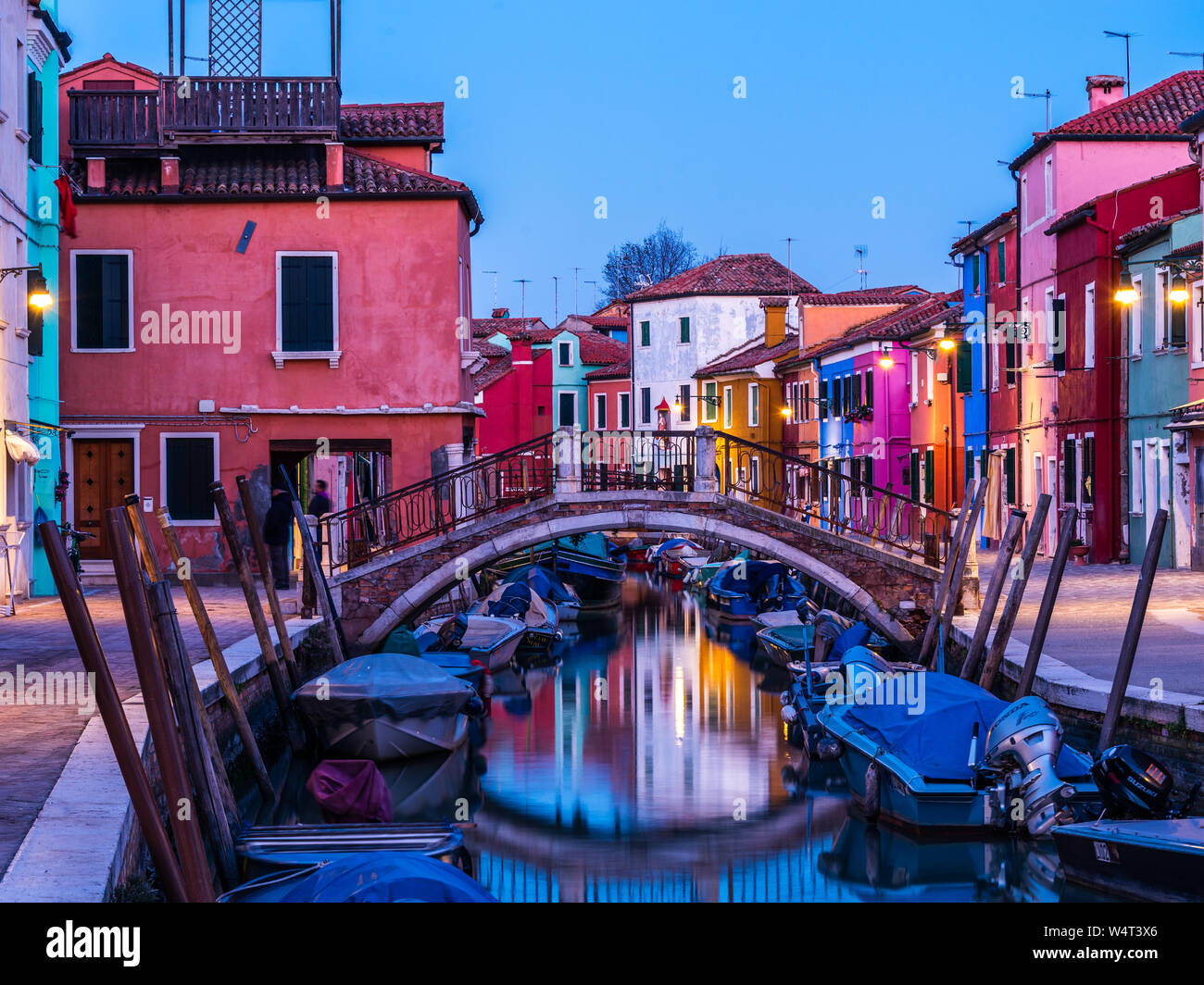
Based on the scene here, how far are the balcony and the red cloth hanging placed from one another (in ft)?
4.89

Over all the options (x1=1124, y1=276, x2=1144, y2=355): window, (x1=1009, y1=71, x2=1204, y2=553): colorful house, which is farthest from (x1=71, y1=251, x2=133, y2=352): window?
(x1=1009, y1=71, x2=1204, y2=553): colorful house

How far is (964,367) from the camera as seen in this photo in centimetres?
2672

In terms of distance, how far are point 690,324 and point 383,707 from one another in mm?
33633

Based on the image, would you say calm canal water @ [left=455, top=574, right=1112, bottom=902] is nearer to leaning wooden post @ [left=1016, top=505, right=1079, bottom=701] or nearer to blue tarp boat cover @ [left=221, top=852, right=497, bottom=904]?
leaning wooden post @ [left=1016, top=505, right=1079, bottom=701]

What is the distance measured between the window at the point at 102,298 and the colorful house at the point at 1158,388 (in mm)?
11872

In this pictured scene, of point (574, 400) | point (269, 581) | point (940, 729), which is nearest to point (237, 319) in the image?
point (269, 581)

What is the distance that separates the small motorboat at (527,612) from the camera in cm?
2081

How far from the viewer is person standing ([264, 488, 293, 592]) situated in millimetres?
16609

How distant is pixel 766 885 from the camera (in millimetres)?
9680

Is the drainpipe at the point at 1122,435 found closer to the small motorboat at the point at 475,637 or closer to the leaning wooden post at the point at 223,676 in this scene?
the small motorboat at the point at 475,637

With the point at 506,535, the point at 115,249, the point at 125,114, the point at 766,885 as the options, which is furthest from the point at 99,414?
the point at 766,885

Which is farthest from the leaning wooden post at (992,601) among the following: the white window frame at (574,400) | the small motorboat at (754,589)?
the white window frame at (574,400)

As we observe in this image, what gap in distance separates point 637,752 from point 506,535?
3525mm

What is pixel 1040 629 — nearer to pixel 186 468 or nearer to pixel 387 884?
pixel 387 884
